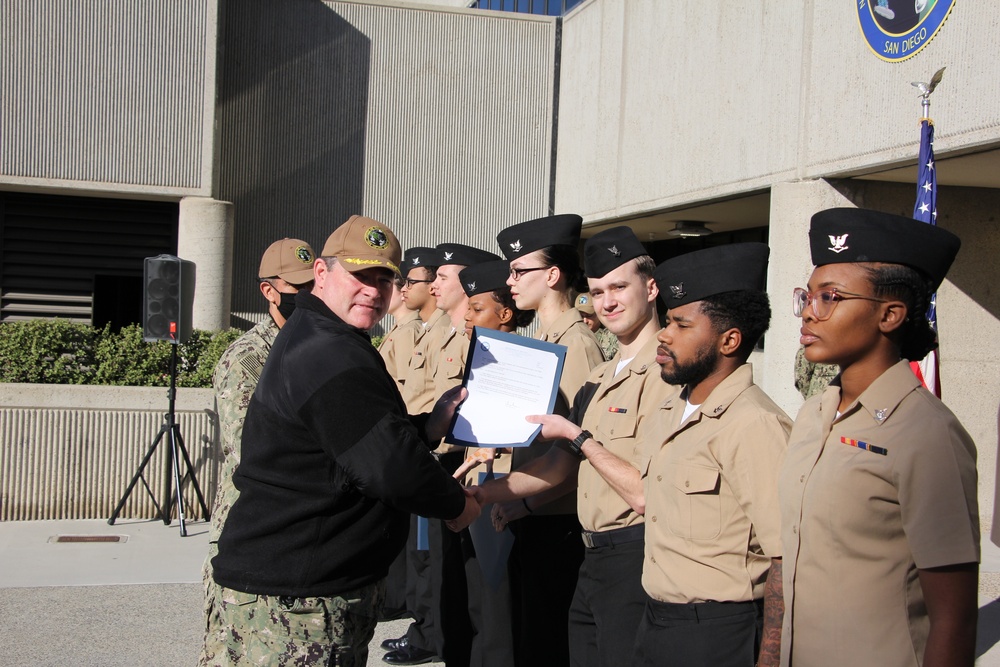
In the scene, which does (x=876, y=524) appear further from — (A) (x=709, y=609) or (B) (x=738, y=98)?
(B) (x=738, y=98)

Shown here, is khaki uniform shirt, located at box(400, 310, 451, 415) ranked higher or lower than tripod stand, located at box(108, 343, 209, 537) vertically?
higher

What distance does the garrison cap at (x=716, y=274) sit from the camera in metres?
2.86

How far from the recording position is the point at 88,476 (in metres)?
7.93

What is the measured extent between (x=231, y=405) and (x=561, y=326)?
147 cm

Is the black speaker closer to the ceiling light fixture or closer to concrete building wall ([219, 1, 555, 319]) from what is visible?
concrete building wall ([219, 1, 555, 319])

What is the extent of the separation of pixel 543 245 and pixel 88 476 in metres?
5.32

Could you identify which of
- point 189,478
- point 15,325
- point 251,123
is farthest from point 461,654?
point 251,123

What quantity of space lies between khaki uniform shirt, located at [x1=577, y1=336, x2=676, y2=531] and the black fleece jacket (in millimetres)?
662

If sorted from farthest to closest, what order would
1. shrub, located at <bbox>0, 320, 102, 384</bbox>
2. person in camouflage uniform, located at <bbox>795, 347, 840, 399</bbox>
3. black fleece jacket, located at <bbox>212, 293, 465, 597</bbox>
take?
shrub, located at <bbox>0, 320, 102, 384</bbox>, person in camouflage uniform, located at <bbox>795, 347, 840, 399</bbox>, black fleece jacket, located at <bbox>212, 293, 465, 597</bbox>

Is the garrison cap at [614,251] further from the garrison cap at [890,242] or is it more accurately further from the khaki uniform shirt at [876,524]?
the khaki uniform shirt at [876,524]

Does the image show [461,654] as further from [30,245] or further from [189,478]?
[30,245]

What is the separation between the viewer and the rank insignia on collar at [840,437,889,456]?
6.89ft

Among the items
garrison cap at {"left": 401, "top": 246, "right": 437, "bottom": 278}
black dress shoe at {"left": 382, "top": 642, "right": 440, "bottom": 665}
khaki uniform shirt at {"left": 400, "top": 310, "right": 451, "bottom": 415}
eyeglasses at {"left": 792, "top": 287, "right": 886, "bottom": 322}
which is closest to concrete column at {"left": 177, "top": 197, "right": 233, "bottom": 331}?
garrison cap at {"left": 401, "top": 246, "right": 437, "bottom": 278}

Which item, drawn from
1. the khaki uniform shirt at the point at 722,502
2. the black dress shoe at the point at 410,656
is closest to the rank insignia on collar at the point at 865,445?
the khaki uniform shirt at the point at 722,502
